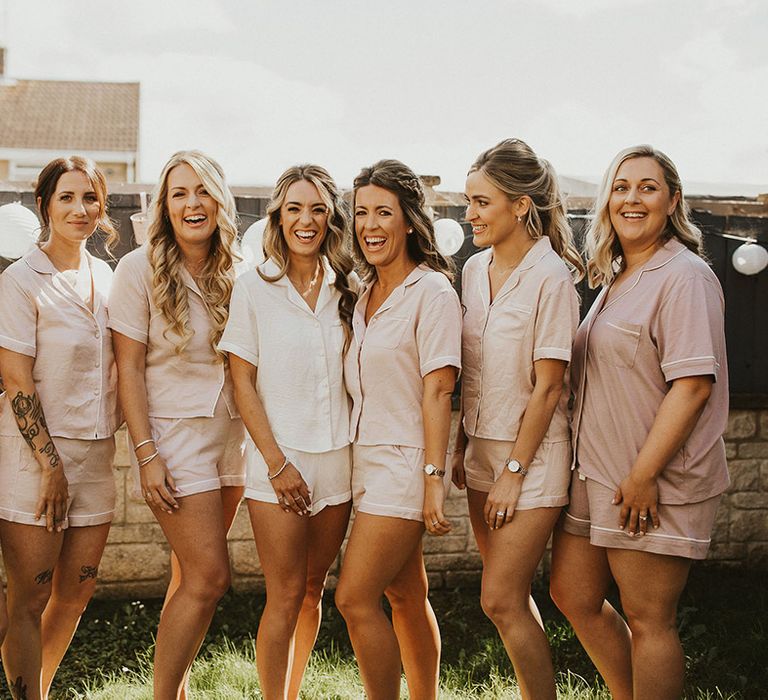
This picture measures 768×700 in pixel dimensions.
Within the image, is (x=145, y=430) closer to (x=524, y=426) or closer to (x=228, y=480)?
(x=228, y=480)

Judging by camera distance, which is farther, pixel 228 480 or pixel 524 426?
pixel 228 480

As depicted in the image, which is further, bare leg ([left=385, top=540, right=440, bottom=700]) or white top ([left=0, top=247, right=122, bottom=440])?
bare leg ([left=385, top=540, right=440, bottom=700])

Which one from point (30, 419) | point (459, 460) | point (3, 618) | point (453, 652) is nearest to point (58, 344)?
point (30, 419)

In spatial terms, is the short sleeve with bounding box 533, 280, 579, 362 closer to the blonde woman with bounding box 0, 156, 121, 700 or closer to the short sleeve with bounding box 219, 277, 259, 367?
the short sleeve with bounding box 219, 277, 259, 367

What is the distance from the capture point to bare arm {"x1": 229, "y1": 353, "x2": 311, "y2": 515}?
287 centimetres

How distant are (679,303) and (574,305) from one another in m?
0.33

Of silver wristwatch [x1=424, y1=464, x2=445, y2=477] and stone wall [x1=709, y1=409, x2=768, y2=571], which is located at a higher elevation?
silver wristwatch [x1=424, y1=464, x2=445, y2=477]

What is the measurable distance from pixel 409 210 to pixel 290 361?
0.65 metres

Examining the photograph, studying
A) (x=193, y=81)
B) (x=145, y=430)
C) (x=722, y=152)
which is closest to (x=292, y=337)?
(x=145, y=430)

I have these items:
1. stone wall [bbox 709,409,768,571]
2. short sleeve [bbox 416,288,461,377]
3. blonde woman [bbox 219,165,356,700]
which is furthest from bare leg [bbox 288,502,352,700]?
stone wall [bbox 709,409,768,571]

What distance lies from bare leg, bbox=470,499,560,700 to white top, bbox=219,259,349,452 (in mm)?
651

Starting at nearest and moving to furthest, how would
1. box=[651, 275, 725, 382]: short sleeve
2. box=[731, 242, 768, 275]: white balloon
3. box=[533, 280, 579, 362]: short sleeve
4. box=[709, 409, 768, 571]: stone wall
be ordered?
box=[651, 275, 725, 382]: short sleeve, box=[533, 280, 579, 362]: short sleeve, box=[731, 242, 768, 275]: white balloon, box=[709, 409, 768, 571]: stone wall

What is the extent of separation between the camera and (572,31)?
2041 centimetres

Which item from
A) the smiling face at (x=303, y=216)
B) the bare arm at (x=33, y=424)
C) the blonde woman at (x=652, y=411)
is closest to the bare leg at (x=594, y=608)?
the blonde woman at (x=652, y=411)
